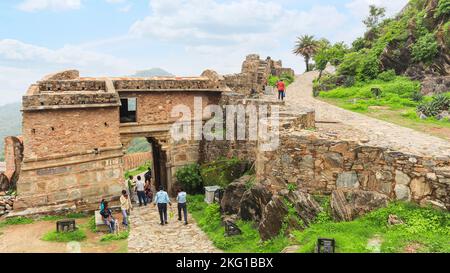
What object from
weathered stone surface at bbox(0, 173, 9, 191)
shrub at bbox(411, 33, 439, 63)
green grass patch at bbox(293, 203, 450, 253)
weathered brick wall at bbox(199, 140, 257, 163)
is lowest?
weathered stone surface at bbox(0, 173, 9, 191)

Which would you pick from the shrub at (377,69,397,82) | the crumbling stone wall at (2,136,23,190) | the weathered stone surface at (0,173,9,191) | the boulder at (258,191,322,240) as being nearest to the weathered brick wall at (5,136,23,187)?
the crumbling stone wall at (2,136,23,190)

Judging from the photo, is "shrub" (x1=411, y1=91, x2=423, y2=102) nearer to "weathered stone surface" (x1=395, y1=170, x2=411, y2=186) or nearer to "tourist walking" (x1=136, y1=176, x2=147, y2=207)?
"weathered stone surface" (x1=395, y1=170, x2=411, y2=186)

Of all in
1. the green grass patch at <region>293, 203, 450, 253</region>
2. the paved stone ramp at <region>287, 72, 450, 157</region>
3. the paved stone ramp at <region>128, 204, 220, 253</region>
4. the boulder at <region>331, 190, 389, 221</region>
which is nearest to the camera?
the green grass patch at <region>293, 203, 450, 253</region>

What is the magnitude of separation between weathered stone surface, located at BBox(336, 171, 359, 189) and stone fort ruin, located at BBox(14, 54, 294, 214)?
1018cm

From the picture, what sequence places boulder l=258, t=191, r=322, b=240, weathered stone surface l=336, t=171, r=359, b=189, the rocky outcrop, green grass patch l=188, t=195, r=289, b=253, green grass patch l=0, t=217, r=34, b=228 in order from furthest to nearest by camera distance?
1. the rocky outcrop
2. green grass patch l=0, t=217, r=34, b=228
3. green grass patch l=188, t=195, r=289, b=253
4. boulder l=258, t=191, r=322, b=240
5. weathered stone surface l=336, t=171, r=359, b=189

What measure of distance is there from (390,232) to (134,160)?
26653 millimetres

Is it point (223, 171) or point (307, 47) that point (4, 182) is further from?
point (307, 47)

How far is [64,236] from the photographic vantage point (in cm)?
1235

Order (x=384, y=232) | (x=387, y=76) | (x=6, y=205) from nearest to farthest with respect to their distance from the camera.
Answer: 1. (x=384, y=232)
2. (x=6, y=205)
3. (x=387, y=76)

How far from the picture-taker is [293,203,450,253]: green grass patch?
6718 mm

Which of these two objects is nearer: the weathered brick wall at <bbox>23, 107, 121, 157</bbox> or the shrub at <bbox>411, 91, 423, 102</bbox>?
the weathered brick wall at <bbox>23, 107, 121, 157</bbox>

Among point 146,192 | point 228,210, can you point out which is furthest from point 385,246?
point 146,192

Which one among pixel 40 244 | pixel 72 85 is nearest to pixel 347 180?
pixel 40 244

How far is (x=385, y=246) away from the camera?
6730 millimetres
